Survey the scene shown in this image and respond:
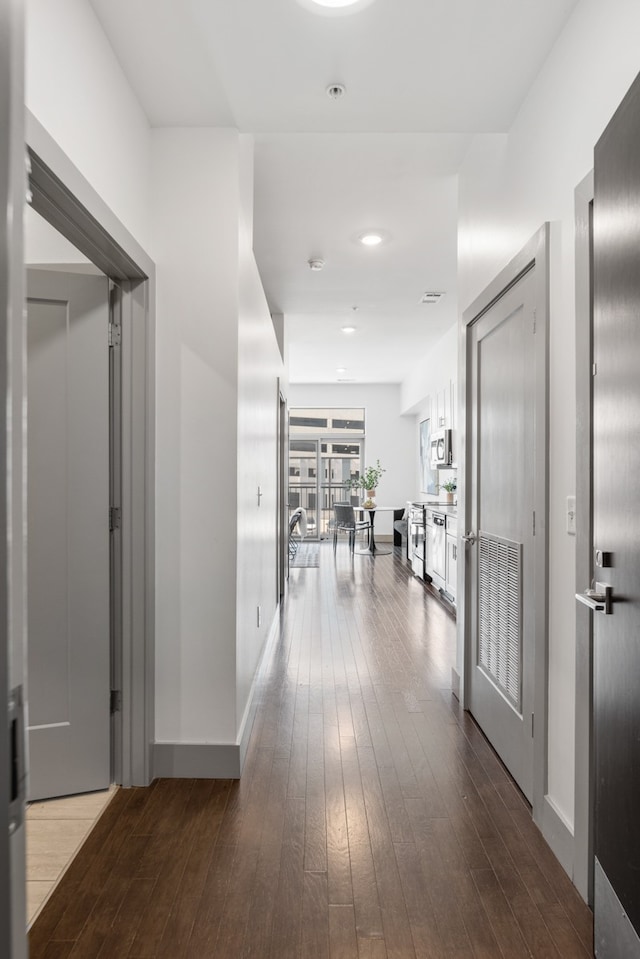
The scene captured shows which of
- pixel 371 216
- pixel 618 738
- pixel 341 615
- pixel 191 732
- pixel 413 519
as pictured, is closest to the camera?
pixel 618 738

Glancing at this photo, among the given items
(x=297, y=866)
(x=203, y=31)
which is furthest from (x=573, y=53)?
(x=297, y=866)

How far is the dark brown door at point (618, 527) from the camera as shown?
→ 1.12 m

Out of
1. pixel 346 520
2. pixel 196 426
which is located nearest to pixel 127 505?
pixel 196 426

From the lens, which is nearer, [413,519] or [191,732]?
[191,732]

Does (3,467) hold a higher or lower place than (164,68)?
lower

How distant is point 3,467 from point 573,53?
2123 mm

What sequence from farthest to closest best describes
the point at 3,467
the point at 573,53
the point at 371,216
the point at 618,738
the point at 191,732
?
1. the point at 371,216
2. the point at 191,732
3. the point at 573,53
4. the point at 618,738
5. the point at 3,467

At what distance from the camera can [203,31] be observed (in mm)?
1826

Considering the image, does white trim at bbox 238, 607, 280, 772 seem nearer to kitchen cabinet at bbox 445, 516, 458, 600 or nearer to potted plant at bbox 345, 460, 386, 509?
kitchen cabinet at bbox 445, 516, 458, 600

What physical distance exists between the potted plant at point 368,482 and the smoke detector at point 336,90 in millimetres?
7541

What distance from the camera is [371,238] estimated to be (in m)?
4.17

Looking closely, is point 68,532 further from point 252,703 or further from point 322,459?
point 322,459

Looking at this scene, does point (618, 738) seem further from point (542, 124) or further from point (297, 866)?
point (542, 124)

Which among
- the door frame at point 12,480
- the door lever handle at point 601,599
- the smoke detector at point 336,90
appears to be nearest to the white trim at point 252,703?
the door lever handle at point 601,599
